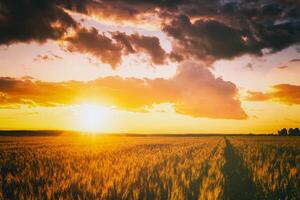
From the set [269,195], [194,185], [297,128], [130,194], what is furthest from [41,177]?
[297,128]

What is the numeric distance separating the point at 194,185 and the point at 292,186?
2681 millimetres

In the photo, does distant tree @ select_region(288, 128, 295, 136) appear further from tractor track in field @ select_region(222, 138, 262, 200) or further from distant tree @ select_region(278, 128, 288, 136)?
tractor track in field @ select_region(222, 138, 262, 200)

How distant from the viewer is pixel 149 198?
6.02m

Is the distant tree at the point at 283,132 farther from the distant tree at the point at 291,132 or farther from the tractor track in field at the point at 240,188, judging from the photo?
the tractor track in field at the point at 240,188

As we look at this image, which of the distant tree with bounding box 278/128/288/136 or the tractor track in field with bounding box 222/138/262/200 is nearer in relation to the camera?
the tractor track in field with bounding box 222/138/262/200

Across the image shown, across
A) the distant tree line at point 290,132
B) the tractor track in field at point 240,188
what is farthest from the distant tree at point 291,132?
the tractor track in field at point 240,188

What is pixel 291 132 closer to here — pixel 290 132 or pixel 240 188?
pixel 290 132

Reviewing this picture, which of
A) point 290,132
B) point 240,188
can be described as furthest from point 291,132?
point 240,188

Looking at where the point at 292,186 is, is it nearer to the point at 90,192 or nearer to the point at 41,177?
the point at 90,192

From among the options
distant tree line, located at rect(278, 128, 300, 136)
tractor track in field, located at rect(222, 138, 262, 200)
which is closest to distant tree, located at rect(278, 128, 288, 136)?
distant tree line, located at rect(278, 128, 300, 136)

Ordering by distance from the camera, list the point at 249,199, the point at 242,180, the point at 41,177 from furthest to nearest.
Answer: the point at 242,180
the point at 41,177
the point at 249,199

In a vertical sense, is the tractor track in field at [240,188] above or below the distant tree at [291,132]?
below

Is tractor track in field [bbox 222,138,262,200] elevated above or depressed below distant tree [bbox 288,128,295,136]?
below

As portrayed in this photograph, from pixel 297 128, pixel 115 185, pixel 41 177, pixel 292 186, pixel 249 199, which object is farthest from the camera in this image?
pixel 297 128
